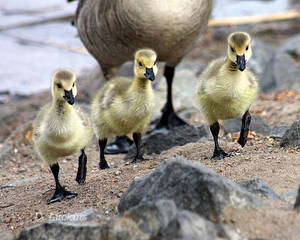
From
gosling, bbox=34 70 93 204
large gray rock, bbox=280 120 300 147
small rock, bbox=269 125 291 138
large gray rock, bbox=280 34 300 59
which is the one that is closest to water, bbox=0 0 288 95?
large gray rock, bbox=280 34 300 59

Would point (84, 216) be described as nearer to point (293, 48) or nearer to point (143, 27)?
point (143, 27)

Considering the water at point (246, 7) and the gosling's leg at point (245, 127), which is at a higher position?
the gosling's leg at point (245, 127)

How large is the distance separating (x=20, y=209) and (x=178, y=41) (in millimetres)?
2843

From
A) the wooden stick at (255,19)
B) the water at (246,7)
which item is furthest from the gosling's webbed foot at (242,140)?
the water at (246,7)

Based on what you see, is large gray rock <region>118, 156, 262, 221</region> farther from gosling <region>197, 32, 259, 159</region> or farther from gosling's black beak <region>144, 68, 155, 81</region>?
gosling's black beak <region>144, 68, 155, 81</region>

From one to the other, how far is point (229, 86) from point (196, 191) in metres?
1.44

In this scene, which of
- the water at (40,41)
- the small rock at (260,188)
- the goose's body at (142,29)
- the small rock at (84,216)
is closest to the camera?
the small rock at (260,188)

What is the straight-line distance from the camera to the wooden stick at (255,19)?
488 inches

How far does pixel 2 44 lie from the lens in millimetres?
12055

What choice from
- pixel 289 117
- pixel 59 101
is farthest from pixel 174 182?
pixel 289 117

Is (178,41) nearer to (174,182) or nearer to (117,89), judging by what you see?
(117,89)

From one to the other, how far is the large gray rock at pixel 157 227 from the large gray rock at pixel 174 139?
274 cm

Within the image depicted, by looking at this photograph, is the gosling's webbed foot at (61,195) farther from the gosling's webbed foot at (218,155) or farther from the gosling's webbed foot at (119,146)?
the gosling's webbed foot at (119,146)

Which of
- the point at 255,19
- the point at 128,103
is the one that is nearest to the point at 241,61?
the point at 128,103
